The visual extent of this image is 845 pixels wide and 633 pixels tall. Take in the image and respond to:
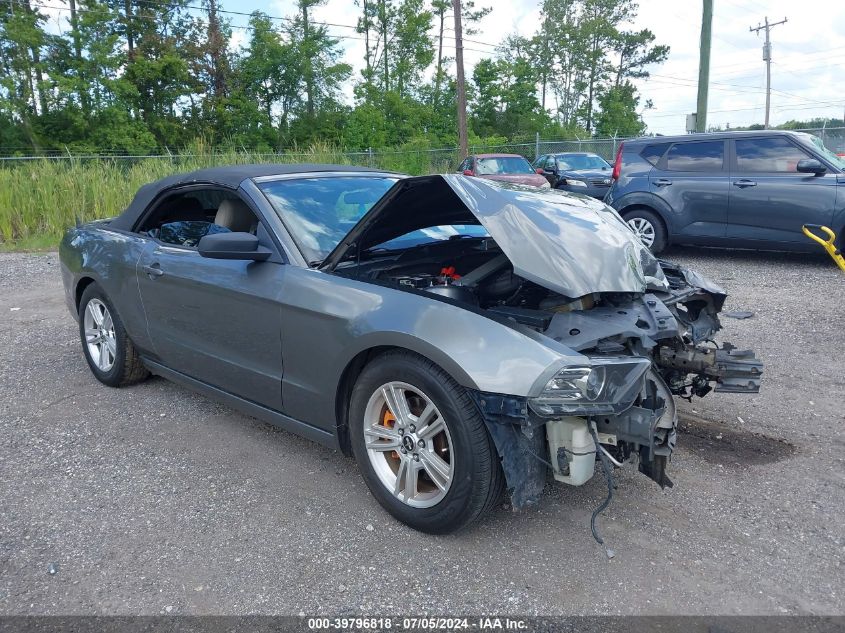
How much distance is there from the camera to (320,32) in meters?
37.0

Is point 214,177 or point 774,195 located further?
point 774,195

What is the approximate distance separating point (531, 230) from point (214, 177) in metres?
2.06

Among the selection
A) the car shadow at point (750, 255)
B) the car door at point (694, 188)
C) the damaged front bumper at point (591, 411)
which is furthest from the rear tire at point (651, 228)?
the damaged front bumper at point (591, 411)

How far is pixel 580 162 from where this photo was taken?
18.0 meters

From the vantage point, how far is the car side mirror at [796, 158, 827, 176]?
27.1ft

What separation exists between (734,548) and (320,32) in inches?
1536

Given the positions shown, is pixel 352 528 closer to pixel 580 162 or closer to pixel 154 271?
pixel 154 271

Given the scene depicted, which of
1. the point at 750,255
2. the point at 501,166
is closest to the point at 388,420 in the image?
the point at 750,255

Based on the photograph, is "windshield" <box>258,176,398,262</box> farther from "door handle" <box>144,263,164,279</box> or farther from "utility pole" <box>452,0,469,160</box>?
"utility pole" <box>452,0,469,160</box>

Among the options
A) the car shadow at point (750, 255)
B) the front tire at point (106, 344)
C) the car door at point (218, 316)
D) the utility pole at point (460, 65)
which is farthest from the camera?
the utility pole at point (460, 65)

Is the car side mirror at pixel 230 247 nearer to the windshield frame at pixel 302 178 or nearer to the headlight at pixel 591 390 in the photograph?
the windshield frame at pixel 302 178

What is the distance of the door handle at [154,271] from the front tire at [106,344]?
1.99 ft

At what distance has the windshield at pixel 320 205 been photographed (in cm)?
352

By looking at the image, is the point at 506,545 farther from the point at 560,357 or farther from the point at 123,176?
the point at 123,176
